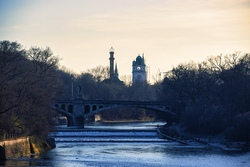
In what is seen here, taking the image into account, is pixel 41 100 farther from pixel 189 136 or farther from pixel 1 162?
pixel 189 136

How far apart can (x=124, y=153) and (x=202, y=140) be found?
16313 millimetres

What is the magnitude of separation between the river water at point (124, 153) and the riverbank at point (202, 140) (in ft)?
5.00

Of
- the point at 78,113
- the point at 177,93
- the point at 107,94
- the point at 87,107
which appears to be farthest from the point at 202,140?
the point at 107,94

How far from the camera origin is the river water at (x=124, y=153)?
66.1 meters

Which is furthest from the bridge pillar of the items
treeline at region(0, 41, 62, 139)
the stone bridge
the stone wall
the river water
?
the stone wall

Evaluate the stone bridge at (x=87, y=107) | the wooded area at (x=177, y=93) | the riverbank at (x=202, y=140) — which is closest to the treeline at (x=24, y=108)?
the wooded area at (x=177, y=93)

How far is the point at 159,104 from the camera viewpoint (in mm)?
127812

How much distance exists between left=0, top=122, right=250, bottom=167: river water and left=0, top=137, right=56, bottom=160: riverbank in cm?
108

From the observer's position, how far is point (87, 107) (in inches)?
5256

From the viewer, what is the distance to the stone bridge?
419 ft

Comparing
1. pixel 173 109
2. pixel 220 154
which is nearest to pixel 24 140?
pixel 220 154

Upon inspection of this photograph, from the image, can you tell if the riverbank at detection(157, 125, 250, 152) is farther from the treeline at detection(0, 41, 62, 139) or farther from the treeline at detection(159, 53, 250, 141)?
the treeline at detection(0, 41, 62, 139)

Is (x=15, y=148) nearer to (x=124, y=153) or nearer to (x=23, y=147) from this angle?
(x=23, y=147)

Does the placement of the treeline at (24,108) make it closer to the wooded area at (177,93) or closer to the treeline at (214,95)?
the wooded area at (177,93)
